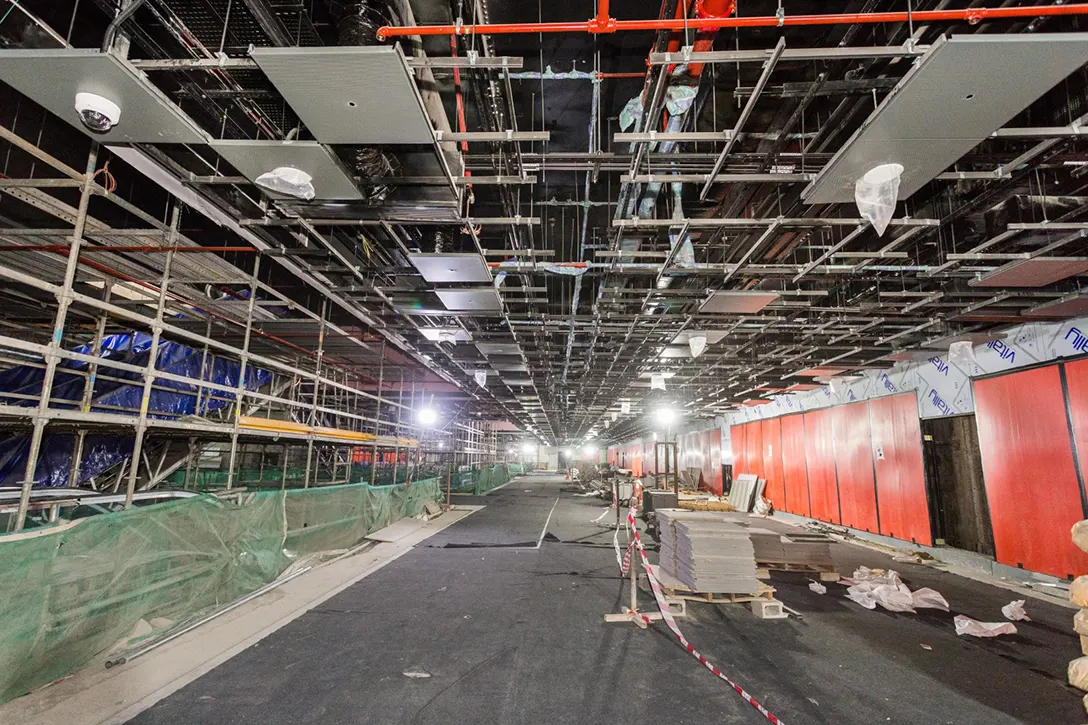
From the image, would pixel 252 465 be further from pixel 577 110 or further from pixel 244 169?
pixel 577 110

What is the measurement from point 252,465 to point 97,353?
1290cm

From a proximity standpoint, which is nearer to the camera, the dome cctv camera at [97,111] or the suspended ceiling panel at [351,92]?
the suspended ceiling panel at [351,92]

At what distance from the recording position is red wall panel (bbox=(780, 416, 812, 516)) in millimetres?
15000

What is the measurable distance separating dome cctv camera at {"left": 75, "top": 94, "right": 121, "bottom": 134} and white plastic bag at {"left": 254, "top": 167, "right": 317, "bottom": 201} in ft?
3.21

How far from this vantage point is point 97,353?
18.4 ft

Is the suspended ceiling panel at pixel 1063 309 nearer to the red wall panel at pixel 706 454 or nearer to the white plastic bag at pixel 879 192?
the white plastic bag at pixel 879 192

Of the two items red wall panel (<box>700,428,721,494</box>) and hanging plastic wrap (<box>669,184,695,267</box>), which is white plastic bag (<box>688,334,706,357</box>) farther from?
red wall panel (<box>700,428,721,494</box>)

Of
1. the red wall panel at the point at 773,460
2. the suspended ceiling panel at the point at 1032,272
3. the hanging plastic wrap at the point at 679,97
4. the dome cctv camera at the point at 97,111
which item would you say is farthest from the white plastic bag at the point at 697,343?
the red wall panel at the point at 773,460

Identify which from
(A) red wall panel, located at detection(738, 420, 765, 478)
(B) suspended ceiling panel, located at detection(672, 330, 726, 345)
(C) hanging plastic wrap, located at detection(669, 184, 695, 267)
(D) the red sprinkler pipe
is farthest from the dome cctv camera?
(A) red wall panel, located at detection(738, 420, 765, 478)

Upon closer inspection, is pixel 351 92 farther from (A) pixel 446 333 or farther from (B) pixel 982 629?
(B) pixel 982 629

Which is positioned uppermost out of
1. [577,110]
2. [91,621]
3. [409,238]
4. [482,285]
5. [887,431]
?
[577,110]

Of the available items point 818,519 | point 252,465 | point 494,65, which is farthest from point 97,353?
point 818,519

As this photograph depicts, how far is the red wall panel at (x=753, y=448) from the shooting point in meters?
18.3

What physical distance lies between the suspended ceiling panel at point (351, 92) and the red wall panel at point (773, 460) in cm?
1754
